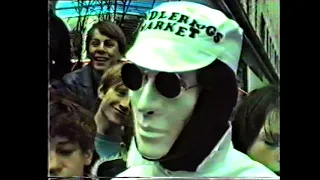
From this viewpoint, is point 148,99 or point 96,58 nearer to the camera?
point 148,99

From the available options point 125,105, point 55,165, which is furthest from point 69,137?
point 125,105

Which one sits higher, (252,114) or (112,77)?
(112,77)

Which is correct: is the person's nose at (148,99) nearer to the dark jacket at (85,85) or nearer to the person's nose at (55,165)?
the dark jacket at (85,85)

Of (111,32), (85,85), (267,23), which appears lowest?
(85,85)

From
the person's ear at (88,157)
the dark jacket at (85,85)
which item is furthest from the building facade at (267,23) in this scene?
the person's ear at (88,157)

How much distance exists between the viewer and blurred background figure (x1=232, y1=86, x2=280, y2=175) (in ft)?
12.6

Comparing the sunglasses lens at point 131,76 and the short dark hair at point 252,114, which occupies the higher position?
the sunglasses lens at point 131,76

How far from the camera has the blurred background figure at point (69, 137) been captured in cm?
390

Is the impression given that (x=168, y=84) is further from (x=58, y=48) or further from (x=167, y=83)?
(x=58, y=48)

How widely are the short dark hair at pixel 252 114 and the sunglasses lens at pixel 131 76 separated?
0.69 m

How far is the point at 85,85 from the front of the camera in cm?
392

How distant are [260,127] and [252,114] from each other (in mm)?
105
